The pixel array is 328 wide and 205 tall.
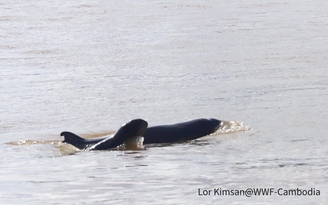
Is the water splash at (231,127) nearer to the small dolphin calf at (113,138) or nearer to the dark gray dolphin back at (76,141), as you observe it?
the small dolphin calf at (113,138)

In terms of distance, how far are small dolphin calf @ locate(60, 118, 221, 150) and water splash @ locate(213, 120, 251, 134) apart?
0.09 meters

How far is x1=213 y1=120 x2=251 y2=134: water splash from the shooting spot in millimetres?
10250

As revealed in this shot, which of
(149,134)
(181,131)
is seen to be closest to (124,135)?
(149,134)

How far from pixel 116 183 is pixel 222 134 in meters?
3.02

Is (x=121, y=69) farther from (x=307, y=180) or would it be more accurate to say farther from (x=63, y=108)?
(x=307, y=180)

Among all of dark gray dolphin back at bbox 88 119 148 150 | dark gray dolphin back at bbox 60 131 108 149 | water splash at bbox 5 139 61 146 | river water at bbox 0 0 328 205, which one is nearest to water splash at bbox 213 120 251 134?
river water at bbox 0 0 328 205

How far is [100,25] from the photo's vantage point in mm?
25438

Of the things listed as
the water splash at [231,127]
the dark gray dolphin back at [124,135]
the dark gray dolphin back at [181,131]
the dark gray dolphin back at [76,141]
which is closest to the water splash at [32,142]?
the dark gray dolphin back at [76,141]

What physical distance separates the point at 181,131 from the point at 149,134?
446mm

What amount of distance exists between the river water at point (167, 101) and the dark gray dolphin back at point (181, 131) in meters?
0.17

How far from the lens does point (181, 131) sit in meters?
9.97

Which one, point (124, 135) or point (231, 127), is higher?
point (124, 135)

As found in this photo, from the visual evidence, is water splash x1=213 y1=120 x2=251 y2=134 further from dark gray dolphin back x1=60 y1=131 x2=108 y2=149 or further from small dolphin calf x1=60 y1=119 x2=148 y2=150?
dark gray dolphin back x1=60 y1=131 x2=108 y2=149

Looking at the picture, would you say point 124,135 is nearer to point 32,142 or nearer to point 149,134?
point 149,134
